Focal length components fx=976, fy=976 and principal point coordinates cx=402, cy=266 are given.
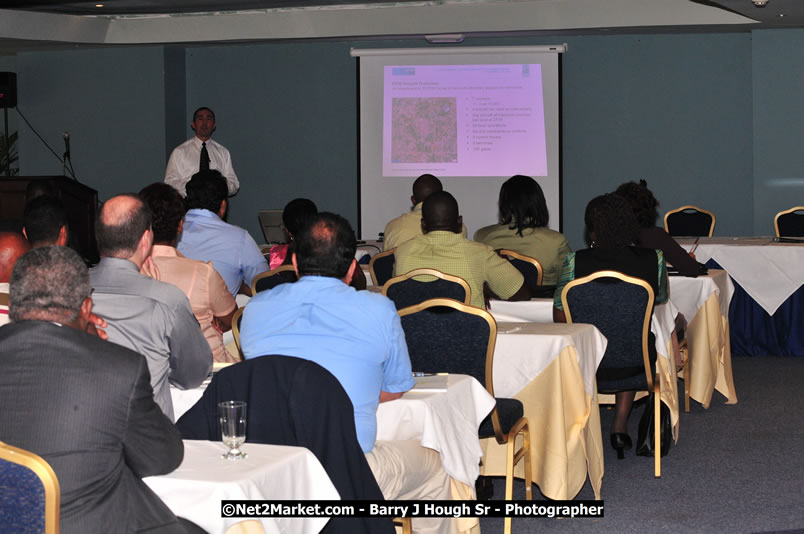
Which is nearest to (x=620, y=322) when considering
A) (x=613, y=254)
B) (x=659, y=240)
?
(x=613, y=254)

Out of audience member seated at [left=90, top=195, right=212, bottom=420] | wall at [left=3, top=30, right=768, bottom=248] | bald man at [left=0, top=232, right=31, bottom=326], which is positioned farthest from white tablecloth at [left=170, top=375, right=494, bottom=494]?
wall at [left=3, top=30, right=768, bottom=248]

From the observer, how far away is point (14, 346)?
191 centimetres

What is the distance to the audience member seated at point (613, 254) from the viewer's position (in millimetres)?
4656

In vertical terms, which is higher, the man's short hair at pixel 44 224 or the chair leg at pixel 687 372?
the man's short hair at pixel 44 224

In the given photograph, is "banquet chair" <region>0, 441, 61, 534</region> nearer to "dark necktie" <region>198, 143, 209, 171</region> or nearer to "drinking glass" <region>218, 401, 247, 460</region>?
"drinking glass" <region>218, 401, 247, 460</region>

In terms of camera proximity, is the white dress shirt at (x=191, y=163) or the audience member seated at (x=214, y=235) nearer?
the audience member seated at (x=214, y=235)

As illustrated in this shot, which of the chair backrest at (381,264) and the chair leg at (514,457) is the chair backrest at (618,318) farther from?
the chair backrest at (381,264)

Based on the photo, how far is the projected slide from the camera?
32.6ft

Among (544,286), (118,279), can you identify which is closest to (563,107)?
(544,286)

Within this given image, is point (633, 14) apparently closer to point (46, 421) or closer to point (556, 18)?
point (556, 18)

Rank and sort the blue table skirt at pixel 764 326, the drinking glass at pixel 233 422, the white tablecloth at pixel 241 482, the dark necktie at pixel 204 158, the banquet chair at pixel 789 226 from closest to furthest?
the white tablecloth at pixel 241 482 → the drinking glass at pixel 233 422 → the blue table skirt at pixel 764 326 → the banquet chair at pixel 789 226 → the dark necktie at pixel 204 158

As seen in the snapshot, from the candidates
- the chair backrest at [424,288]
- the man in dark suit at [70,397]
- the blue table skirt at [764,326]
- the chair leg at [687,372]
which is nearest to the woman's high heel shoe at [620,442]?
the chair leg at [687,372]

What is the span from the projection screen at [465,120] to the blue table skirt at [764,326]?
108 inches

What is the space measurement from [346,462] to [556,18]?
769 cm
